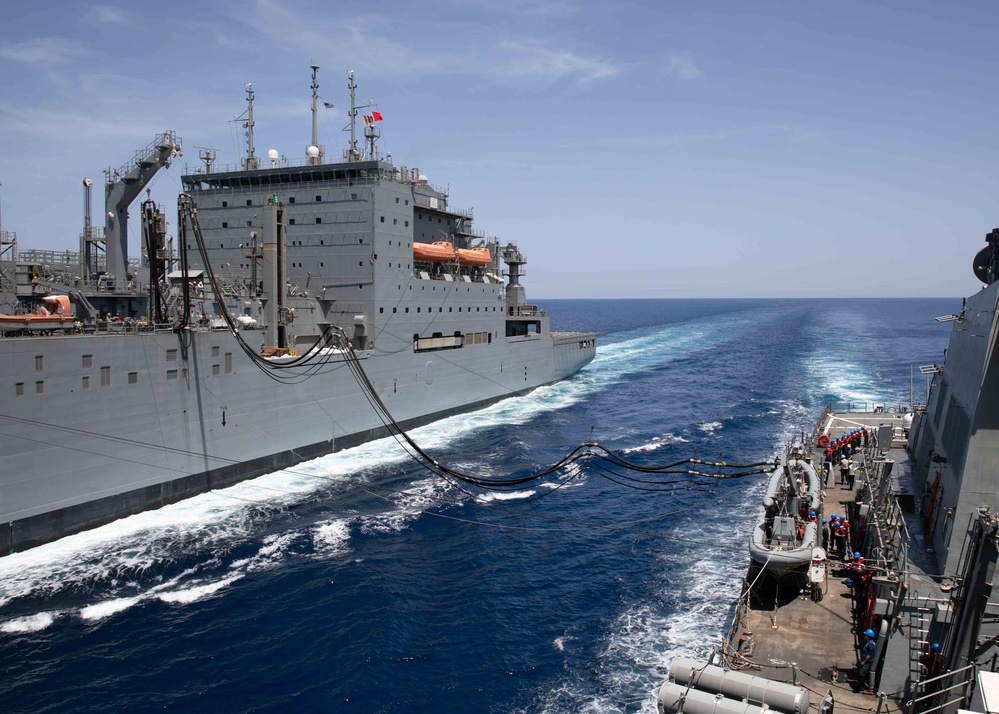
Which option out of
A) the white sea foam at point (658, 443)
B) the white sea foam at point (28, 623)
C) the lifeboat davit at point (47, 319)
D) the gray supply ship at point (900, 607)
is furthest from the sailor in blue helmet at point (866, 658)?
the lifeboat davit at point (47, 319)

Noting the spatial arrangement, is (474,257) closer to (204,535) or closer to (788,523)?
(204,535)

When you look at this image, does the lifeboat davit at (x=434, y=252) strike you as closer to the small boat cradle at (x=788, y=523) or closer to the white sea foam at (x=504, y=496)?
the white sea foam at (x=504, y=496)

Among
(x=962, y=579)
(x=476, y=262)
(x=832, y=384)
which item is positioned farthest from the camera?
(x=832, y=384)

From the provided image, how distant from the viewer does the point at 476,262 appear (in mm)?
42750

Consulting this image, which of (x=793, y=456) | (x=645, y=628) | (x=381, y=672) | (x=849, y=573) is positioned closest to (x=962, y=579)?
(x=849, y=573)

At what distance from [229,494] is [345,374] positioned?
747cm

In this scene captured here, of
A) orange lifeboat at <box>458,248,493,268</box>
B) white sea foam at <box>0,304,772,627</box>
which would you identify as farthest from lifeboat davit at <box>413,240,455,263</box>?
white sea foam at <box>0,304,772,627</box>

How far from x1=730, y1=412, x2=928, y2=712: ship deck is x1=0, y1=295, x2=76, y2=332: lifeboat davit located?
68.6ft

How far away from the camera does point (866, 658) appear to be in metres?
11.4

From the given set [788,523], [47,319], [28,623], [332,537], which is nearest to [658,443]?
[332,537]

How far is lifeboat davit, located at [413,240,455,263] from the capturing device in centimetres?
3706

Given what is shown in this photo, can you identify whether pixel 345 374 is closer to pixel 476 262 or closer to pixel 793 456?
pixel 476 262

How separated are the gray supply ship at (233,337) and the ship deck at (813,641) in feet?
58.5

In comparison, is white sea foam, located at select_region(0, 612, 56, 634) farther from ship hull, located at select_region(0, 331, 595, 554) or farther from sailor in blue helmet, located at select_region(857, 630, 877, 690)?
sailor in blue helmet, located at select_region(857, 630, 877, 690)
